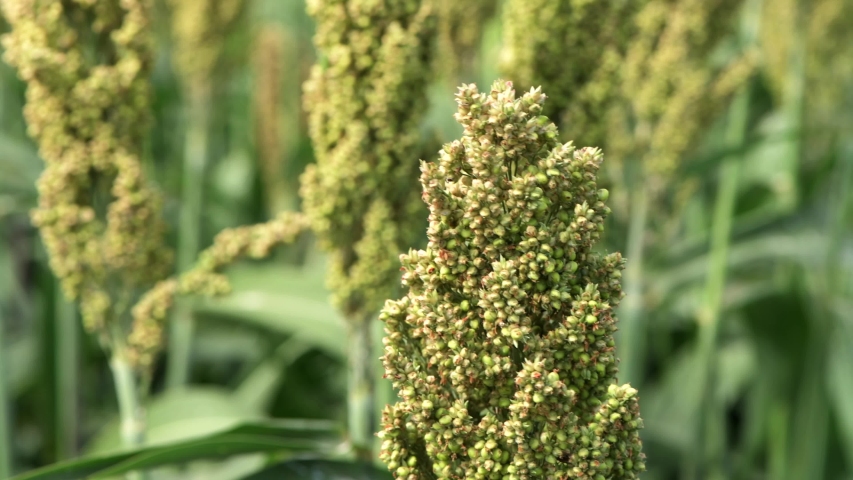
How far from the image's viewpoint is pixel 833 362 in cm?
329

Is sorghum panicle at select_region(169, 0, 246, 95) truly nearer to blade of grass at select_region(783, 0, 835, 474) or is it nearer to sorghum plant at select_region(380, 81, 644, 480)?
blade of grass at select_region(783, 0, 835, 474)

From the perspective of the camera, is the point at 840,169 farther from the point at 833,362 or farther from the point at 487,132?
the point at 487,132

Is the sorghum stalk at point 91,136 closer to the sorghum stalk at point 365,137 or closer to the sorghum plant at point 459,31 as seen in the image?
the sorghum stalk at point 365,137

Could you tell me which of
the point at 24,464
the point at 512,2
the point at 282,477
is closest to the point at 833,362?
the point at 512,2

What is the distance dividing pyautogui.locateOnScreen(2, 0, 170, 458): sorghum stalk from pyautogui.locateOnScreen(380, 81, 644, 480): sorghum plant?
3.59 ft

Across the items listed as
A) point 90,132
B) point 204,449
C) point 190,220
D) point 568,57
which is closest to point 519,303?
point 204,449

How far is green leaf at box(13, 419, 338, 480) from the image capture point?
4.77 feet

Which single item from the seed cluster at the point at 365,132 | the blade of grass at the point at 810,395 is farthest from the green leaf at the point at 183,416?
the blade of grass at the point at 810,395

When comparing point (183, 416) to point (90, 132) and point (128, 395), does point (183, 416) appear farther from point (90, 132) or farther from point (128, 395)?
point (90, 132)

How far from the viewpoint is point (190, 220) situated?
3912 mm

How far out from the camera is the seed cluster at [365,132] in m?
1.79

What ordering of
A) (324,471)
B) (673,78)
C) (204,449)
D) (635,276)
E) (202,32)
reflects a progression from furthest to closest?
(202,32) < (635,276) < (673,78) < (324,471) < (204,449)

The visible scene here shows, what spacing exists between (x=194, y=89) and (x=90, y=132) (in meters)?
2.23

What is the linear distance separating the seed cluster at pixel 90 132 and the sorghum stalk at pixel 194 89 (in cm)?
174
